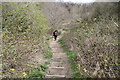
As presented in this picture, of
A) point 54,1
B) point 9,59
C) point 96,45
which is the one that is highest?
point 54,1

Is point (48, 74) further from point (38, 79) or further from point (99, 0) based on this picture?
point (99, 0)

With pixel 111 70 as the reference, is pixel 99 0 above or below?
above

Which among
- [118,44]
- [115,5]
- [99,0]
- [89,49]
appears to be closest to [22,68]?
[89,49]

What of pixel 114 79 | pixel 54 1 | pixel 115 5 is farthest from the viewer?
pixel 54 1

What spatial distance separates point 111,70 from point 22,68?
10.8 feet

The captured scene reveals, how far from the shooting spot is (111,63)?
5152mm

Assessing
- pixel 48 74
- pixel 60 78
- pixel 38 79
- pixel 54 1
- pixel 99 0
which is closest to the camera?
pixel 38 79

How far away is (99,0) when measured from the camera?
16.2 metres

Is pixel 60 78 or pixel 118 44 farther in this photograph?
pixel 118 44

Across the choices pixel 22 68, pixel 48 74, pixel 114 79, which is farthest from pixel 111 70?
pixel 22 68

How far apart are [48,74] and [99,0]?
43.5ft

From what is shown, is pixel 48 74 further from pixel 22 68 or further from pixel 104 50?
pixel 104 50

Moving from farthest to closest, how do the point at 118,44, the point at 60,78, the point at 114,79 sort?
the point at 118,44, the point at 60,78, the point at 114,79

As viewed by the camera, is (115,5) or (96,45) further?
(115,5)
